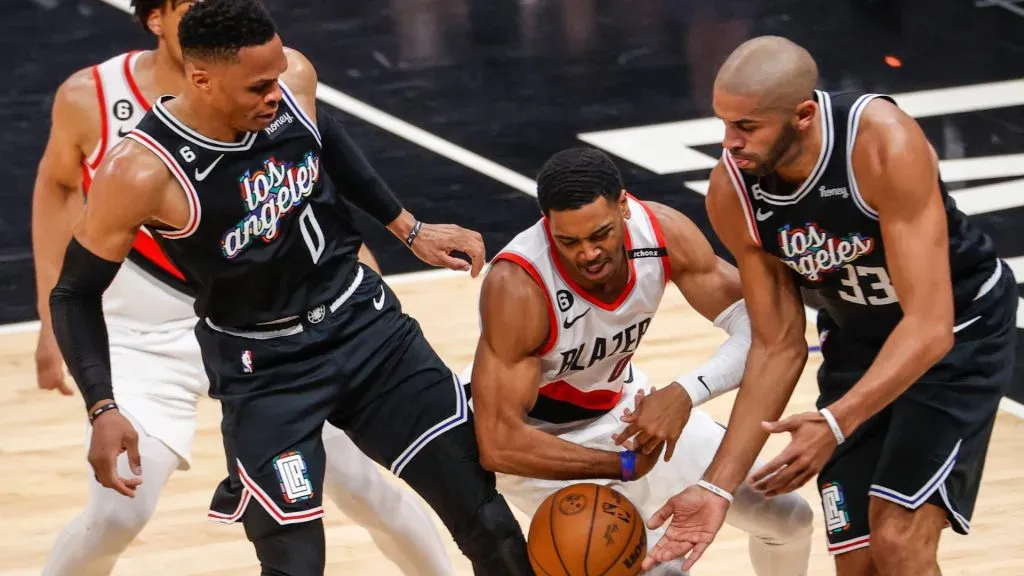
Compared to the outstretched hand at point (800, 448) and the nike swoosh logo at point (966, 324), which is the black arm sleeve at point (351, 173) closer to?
the outstretched hand at point (800, 448)

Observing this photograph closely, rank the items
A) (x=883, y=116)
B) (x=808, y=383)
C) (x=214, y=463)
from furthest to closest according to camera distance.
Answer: (x=808, y=383) → (x=214, y=463) → (x=883, y=116)

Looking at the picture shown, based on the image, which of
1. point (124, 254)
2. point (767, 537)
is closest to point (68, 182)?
point (124, 254)

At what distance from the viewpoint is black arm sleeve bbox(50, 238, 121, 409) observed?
16.3 ft

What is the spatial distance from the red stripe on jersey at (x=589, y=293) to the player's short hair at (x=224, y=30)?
1.08m

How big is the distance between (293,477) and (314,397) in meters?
0.27

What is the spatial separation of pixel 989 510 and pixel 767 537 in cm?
147

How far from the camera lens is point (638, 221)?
5.43m

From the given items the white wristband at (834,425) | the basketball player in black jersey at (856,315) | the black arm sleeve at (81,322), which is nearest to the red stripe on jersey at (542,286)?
the basketball player in black jersey at (856,315)

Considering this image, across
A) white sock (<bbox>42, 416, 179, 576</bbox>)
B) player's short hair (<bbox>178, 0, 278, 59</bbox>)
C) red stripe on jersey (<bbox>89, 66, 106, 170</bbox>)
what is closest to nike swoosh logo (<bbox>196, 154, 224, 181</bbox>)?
player's short hair (<bbox>178, 0, 278, 59</bbox>)

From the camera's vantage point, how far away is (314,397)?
5215 millimetres

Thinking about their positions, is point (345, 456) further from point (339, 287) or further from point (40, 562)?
point (40, 562)

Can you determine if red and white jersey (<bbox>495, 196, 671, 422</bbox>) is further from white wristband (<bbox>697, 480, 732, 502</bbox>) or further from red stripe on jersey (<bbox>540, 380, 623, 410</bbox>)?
white wristband (<bbox>697, 480, 732, 502</bbox>)

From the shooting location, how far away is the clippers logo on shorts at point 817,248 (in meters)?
4.98

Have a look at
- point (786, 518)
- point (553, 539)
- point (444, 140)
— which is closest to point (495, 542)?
point (553, 539)
